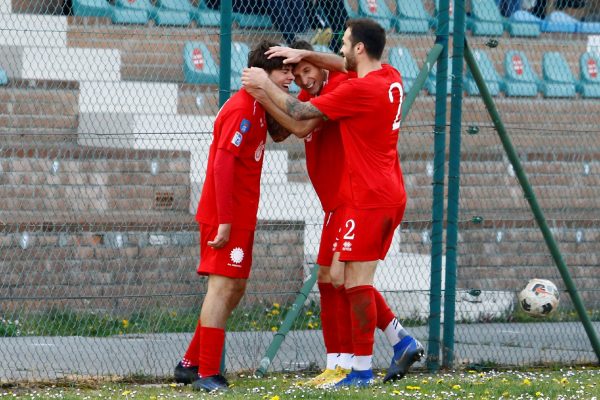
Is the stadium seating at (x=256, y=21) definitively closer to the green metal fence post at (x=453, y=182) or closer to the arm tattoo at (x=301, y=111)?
the green metal fence post at (x=453, y=182)

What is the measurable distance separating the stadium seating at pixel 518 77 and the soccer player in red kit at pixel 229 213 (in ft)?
22.5

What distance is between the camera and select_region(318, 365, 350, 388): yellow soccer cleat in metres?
7.05

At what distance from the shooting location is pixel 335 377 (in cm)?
710

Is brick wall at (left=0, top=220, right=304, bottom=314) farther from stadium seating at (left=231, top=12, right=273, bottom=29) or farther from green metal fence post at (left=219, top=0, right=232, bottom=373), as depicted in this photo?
green metal fence post at (left=219, top=0, right=232, bottom=373)

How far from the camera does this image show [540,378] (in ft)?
26.6

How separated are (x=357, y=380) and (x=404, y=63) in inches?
217

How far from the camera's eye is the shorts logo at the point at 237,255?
22.8ft

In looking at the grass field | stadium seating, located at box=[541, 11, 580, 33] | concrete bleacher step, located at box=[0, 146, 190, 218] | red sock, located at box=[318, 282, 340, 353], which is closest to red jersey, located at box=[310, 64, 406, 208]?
red sock, located at box=[318, 282, 340, 353]

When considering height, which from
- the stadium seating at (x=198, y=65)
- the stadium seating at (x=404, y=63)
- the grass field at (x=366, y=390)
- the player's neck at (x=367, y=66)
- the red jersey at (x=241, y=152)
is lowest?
the grass field at (x=366, y=390)

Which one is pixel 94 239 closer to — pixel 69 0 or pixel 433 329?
pixel 69 0

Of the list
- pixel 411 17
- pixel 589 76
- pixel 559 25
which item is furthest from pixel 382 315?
pixel 559 25

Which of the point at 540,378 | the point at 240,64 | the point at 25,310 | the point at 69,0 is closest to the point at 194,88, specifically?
the point at 240,64

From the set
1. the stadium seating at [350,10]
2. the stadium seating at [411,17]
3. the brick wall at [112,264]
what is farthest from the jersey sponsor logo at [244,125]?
the stadium seating at [411,17]

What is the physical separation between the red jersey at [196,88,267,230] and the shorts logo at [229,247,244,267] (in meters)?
0.13
